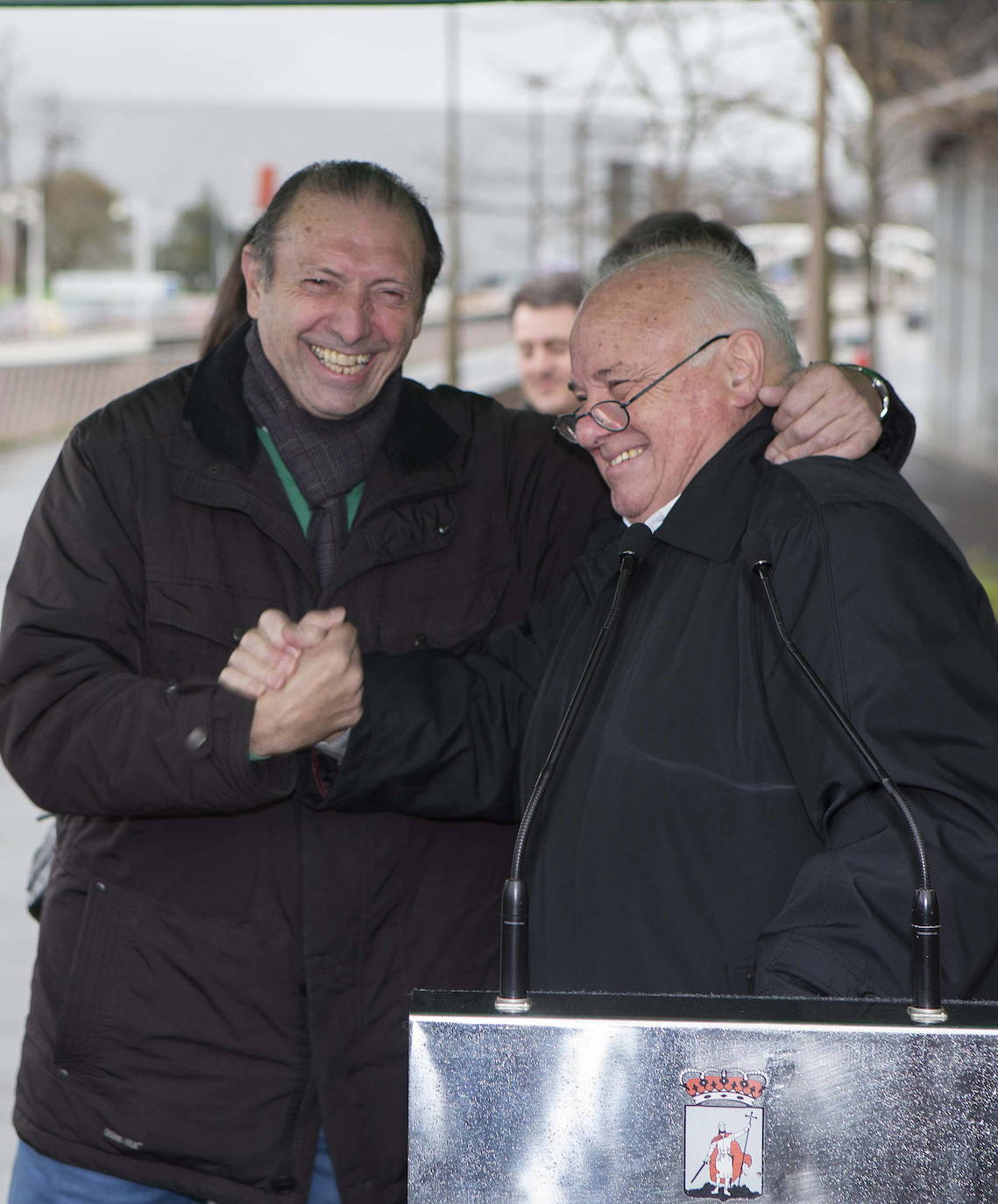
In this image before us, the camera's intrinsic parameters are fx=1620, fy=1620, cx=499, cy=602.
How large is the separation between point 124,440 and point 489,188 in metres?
12.9

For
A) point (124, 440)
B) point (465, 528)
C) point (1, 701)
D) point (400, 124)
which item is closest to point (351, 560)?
point (465, 528)

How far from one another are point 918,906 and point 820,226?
26.0 feet

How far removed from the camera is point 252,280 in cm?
248

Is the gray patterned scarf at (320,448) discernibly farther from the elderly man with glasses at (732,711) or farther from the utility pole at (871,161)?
the utility pole at (871,161)

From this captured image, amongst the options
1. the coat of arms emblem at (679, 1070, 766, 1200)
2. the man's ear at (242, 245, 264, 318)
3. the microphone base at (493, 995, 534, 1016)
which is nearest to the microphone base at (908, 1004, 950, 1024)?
the coat of arms emblem at (679, 1070, 766, 1200)

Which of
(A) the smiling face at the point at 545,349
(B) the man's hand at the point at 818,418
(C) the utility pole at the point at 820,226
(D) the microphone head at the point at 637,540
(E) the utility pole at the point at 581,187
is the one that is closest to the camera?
(D) the microphone head at the point at 637,540

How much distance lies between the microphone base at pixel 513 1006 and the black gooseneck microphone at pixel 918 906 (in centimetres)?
27

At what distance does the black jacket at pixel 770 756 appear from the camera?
154 centimetres

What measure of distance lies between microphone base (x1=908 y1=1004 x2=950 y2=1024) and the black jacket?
323mm

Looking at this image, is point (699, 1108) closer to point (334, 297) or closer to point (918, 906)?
point (918, 906)

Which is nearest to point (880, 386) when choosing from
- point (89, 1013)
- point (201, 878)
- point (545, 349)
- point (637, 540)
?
point (637, 540)

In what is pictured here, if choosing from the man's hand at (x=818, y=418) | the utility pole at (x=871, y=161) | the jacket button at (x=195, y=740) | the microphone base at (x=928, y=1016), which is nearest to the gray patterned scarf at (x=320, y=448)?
the jacket button at (x=195, y=740)

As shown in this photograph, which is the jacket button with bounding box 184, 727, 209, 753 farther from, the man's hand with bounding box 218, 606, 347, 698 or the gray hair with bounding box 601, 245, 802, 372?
the gray hair with bounding box 601, 245, 802, 372

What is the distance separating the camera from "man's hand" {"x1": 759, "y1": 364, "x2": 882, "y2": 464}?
6.55ft
